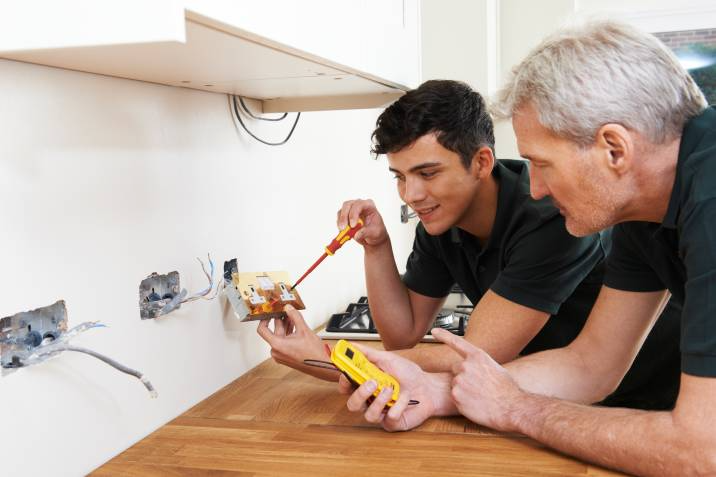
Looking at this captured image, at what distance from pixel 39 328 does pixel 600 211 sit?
83 cm

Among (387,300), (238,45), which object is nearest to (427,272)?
(387,300)

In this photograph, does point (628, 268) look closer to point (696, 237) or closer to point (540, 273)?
point (540, 273)

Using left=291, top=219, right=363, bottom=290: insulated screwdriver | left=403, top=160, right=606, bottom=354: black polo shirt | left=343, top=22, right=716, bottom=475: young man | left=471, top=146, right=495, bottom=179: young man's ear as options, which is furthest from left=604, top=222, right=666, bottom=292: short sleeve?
left=291, top=219, right=363, bottom=290: insulated screwdriver

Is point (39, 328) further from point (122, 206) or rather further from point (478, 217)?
point (478, 217)

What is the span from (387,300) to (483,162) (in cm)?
42

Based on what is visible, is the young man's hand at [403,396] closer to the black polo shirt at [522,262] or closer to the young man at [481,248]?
the young man at [481,248]

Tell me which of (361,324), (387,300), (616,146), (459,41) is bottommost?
(361,324)

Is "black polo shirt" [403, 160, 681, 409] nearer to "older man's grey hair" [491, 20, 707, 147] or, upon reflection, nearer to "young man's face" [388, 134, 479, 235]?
"young man's face" [388, 134, 479, 235]

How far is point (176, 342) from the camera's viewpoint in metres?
1.37

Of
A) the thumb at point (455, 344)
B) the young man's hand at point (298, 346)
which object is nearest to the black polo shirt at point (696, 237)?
the thumb at point (455, 344)

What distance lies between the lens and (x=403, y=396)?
3.95 ft

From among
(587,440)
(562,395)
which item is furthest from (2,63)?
(562,395)

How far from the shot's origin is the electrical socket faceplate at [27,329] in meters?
0.98

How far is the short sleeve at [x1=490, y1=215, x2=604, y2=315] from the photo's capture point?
1454 mm
